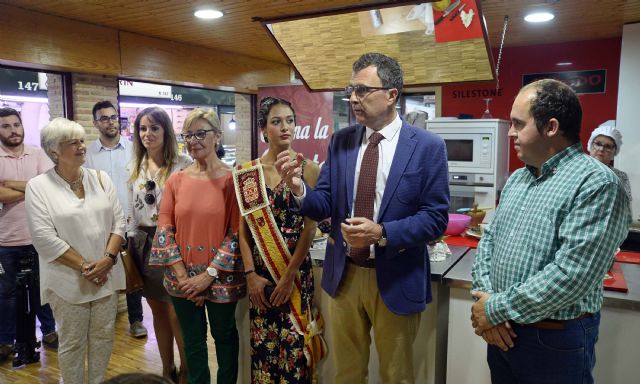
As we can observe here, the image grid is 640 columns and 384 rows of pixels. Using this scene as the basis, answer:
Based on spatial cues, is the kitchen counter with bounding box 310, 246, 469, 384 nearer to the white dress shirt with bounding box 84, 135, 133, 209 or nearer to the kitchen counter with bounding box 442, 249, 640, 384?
the kitchen counter with bounding box 442, 249, 640, 384

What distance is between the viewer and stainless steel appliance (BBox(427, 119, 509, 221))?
4.93 metres

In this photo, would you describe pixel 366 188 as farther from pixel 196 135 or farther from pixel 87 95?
pixel 87 95

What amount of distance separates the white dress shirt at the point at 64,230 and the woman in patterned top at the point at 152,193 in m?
0.28

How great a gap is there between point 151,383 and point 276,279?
1333mm

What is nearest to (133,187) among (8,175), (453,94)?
(8,175)

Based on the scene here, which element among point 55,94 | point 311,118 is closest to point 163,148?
point 55,94

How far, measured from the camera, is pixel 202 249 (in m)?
2.30

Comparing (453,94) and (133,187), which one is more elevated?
(453,94)

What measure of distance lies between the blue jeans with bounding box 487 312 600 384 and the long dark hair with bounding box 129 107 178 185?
2.01m

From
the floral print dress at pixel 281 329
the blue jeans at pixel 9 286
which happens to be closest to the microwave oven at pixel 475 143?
the floral print dress at pixel 281 329

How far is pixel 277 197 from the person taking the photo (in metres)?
2.15

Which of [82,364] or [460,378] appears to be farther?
[82,364]

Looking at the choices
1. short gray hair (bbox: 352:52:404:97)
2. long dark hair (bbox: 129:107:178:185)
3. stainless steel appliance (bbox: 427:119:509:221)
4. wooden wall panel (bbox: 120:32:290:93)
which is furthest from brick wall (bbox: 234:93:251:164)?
short gray hair (bbox: 352:52:404:97)

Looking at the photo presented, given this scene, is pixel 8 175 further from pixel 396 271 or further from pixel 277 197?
pixel 396 271
